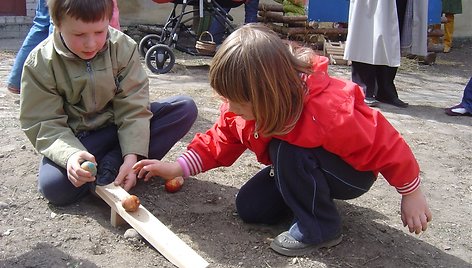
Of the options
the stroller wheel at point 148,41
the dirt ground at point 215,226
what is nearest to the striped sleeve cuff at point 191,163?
the dirt ground at point 215,226

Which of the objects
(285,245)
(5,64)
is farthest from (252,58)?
(5,64)

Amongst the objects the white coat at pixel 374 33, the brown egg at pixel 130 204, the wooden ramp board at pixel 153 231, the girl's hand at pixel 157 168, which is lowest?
the wooden ramp board at pixel 153 231

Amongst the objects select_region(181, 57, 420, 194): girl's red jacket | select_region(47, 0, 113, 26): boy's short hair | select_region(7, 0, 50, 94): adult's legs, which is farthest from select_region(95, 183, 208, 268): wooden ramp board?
select_region(7, 0, 50, 94): adult's legs

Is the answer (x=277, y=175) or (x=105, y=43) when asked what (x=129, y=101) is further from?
(x=277, y=175)

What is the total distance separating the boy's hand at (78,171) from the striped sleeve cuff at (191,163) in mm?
329

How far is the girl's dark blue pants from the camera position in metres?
2.04

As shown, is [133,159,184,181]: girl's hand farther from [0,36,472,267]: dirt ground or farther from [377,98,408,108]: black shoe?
[377,98,408,108]: black shoe

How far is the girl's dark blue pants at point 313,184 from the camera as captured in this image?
2039 millimetres

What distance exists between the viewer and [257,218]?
2.33 m

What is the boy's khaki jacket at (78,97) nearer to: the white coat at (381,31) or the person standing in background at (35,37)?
the person standing in background at (35,37)

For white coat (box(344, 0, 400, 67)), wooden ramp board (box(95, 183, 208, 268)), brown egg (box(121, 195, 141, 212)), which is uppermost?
white coat (box(344, 0, 400, 67))

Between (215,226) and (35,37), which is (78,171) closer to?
(215,226)

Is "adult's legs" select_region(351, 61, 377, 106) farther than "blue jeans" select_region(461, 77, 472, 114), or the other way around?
"adult's legs" select_region(351, 61, 377, 106)

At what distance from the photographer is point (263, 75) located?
181 cm
